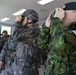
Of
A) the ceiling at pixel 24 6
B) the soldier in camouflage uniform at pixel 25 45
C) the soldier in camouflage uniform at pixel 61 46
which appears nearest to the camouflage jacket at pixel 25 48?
the soldier in camouflage uniform at pixel 25 45

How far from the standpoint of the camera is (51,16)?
1567 millimetres

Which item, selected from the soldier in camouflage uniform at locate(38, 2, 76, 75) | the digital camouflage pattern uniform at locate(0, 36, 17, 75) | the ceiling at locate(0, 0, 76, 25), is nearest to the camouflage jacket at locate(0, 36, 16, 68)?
the digital camouflage pattern uniform at locate(0, 36, 17, 75)

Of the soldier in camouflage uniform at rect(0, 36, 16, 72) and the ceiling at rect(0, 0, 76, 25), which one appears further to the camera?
the ceiling at rect(0, 0, 76, 25)

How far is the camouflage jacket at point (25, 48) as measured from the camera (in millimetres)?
2367

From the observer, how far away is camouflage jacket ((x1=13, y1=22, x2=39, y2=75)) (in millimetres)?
2367

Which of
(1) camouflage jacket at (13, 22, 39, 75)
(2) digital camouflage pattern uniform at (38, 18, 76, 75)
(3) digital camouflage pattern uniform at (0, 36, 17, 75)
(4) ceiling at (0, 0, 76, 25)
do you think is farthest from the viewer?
(4) ceiling at (0, 0, 76, 25)

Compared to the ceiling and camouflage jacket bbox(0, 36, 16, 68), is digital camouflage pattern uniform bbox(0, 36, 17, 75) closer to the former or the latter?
camouflage jacket bbox(0, 36, 16, 68)

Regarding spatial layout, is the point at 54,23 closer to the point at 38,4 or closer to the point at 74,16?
the point at 74,16

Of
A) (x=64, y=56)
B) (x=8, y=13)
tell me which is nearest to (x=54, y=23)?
(x=64, y=56)

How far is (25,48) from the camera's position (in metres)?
2.40

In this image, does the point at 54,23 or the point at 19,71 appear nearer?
the point at 54,23

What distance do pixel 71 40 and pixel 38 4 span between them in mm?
7426

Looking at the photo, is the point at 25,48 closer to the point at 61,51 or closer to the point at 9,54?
the point at 9,54

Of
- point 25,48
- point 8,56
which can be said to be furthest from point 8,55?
point 25,48
